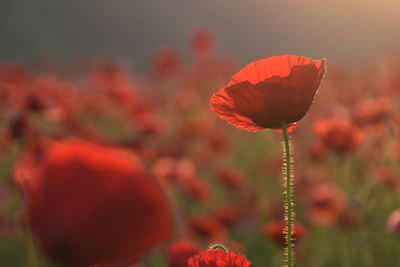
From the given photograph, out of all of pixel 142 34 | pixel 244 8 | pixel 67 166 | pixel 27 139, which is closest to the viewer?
pixel 67 166

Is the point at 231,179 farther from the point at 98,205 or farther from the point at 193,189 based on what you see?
the point at 98,205

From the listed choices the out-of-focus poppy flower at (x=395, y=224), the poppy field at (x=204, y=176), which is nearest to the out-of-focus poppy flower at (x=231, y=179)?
the poppy field at (x=204, y=176)

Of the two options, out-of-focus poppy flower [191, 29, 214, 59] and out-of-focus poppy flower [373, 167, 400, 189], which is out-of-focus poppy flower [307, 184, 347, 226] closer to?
out-of-focus poppy flower [373, 167, 400, 189]

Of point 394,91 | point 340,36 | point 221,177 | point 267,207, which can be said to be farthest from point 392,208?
point 340,36

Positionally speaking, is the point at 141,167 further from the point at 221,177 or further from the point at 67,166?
the point at 221,177

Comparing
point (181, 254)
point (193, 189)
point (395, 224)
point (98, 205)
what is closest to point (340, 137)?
point (395, 224)

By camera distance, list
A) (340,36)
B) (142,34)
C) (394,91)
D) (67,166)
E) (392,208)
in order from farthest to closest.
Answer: (142,34)
(340,36)
(394,91)
(392,208)
(67,166)

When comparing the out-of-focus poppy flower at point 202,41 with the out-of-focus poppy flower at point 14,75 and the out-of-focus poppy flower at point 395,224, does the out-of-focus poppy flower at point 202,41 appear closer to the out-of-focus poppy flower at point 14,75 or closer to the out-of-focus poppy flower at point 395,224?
the out-of-focus poppy flower at point 14,75
